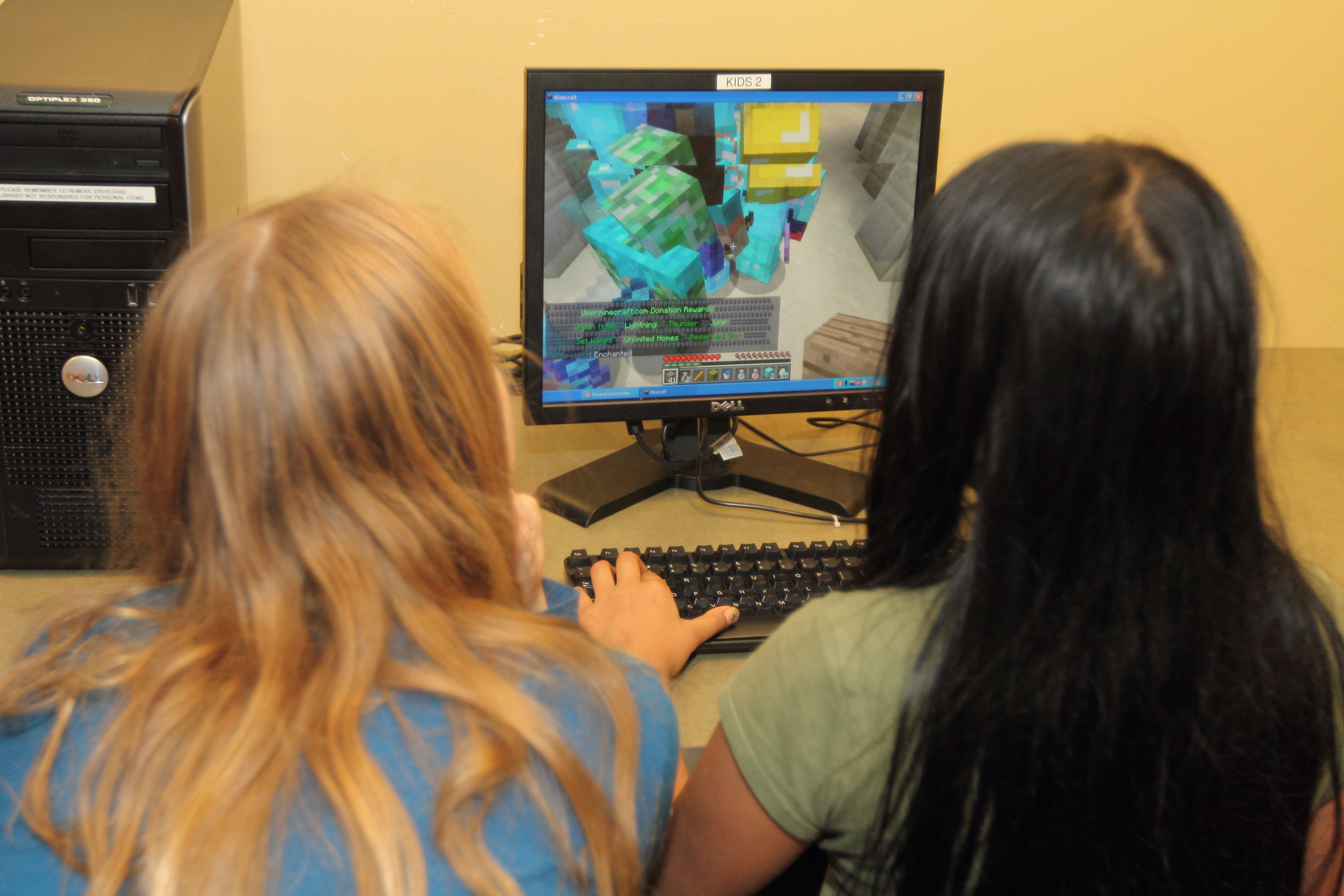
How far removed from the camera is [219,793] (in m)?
0.48

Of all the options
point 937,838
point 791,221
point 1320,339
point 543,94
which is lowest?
point 937,838

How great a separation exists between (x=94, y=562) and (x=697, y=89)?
71 centimetres

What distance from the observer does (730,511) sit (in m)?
1.12

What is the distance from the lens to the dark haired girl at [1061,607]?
507mm

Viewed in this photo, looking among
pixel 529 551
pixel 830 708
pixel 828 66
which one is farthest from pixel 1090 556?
pixel 828 66

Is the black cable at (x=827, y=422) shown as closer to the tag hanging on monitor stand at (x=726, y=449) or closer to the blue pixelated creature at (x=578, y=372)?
the tag hanging on monitor stand at (x=726, y=449)

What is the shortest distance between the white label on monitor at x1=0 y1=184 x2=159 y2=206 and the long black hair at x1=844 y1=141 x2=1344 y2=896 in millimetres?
632

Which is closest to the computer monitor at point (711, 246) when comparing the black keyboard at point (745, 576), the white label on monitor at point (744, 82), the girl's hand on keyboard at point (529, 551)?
the white label on monitor at point (744, 82)

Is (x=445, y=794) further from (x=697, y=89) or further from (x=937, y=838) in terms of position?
(x=697, y=89)

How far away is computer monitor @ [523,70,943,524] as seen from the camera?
101 centimetres

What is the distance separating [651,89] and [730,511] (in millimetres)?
435

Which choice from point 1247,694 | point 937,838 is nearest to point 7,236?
point 937,838

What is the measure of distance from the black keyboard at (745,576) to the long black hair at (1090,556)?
0.27 m

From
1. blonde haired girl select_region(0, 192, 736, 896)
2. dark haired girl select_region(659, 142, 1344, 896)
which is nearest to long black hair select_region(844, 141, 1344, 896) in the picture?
dark haired girl select_region(659, 142, 1344, 896)
